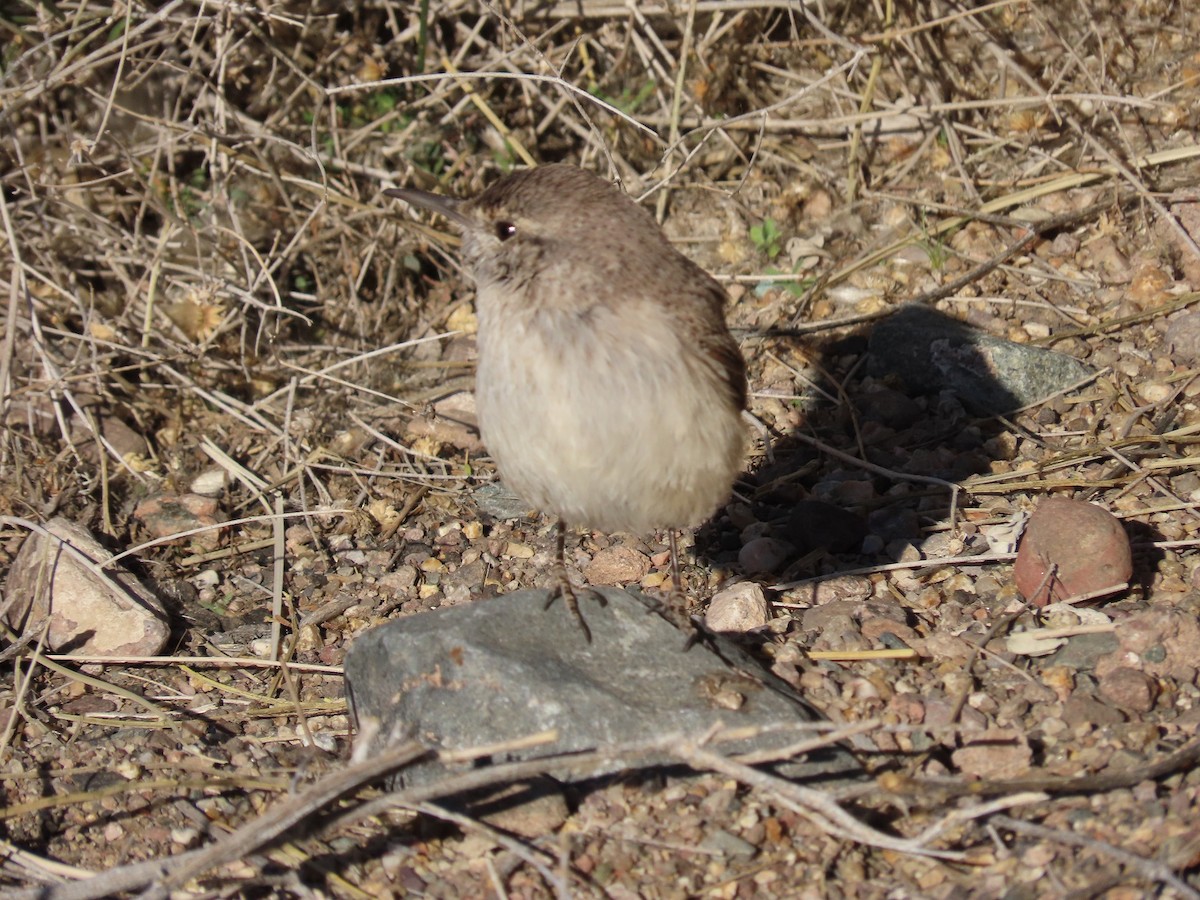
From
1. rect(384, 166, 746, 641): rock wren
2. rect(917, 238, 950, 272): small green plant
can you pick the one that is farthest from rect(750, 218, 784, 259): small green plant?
rect(384, 166, 746, 641): rock wren

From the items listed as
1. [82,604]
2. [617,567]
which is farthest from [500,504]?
[82,604]

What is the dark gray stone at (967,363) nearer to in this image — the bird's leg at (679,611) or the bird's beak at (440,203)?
the bird's leg at (679,611)

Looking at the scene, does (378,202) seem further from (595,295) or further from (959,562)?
(959,562)

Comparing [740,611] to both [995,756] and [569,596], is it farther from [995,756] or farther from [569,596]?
[995,756]

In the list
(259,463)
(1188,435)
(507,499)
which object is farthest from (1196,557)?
(259,463)

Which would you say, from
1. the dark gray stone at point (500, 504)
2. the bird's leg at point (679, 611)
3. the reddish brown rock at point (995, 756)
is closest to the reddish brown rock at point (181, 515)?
the dark gray stone at point (500, 504)
